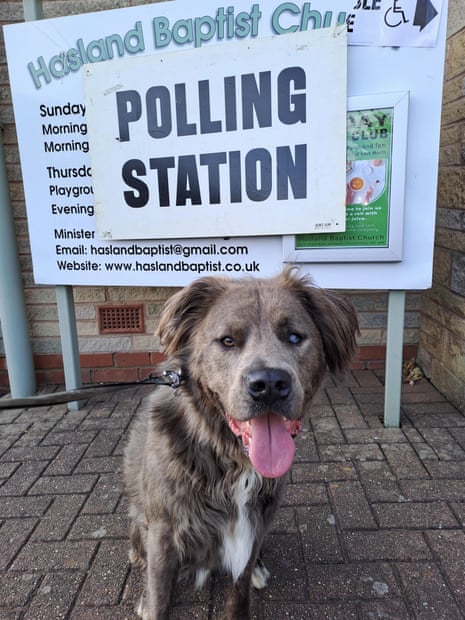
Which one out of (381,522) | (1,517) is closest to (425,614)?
(381,522)

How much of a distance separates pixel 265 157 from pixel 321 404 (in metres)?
2.39

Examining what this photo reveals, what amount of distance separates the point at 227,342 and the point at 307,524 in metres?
1.56

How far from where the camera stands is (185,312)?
6.90ft

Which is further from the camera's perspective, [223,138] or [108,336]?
[108,336]

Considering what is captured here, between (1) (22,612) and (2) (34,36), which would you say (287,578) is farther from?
(2) (34,36)

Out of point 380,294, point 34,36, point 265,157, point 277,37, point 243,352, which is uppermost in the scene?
point 34,36

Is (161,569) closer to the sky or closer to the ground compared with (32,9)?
closer to the ground

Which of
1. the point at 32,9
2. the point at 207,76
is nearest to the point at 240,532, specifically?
the point at 207,76

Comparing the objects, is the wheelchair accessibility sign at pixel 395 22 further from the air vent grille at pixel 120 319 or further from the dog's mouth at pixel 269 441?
the air vent grille at pixel 120 319

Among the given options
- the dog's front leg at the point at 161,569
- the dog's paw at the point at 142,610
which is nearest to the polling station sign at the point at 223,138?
the dog's front leg at the point at 161,569

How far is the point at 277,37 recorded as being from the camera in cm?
319

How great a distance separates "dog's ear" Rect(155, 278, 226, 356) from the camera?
2.07 m

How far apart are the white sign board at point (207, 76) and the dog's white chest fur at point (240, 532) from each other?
6.78 ft

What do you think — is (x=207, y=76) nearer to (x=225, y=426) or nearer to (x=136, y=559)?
(x=225, y=426)
